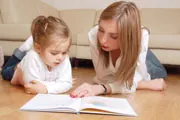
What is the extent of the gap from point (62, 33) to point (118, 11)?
293mm

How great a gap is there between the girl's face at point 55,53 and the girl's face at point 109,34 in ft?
→ 0.62

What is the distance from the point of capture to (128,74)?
1.38 meters

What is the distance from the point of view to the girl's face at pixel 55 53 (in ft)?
4.36

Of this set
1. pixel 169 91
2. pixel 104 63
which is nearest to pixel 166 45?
pixel 169 91

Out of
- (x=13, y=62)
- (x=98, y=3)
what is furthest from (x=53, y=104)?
(x=98, y=3)

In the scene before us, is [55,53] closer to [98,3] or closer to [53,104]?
[53,104]

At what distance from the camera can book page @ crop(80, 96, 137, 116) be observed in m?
1.06

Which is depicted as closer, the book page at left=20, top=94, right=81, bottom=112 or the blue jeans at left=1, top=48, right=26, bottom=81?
the book page at left=20, top=94, right=81, bottom=112

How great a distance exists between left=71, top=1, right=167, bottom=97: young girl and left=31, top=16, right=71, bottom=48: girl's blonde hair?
18 cm

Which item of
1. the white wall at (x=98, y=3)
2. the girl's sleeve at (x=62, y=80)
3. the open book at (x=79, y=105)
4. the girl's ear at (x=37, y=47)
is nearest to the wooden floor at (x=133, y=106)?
the open book at (x=79, y=105)

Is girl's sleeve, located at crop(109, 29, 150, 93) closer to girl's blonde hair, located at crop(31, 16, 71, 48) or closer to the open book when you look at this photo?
the open book

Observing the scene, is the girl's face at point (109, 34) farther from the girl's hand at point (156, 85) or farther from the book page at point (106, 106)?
the girl's hand at point (156, 85)

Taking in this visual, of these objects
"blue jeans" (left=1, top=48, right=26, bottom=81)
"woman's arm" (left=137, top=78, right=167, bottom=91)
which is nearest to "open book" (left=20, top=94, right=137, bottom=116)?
"woman's arm" (left=137, top=78, right=167, bottom=91)

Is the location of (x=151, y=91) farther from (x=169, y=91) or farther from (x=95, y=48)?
(x=95, y=48)
